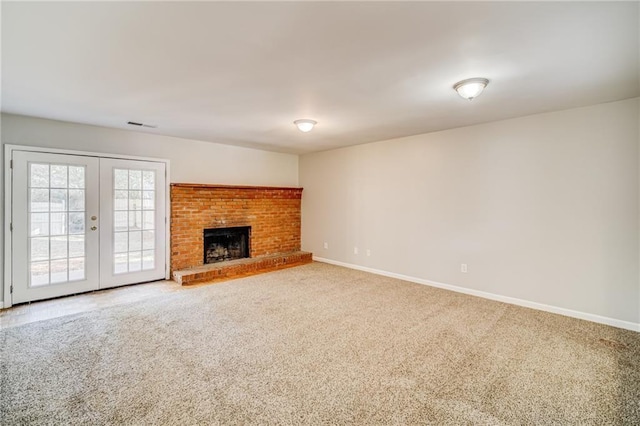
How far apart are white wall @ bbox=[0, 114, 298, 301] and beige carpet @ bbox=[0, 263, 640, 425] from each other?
7.69 feet

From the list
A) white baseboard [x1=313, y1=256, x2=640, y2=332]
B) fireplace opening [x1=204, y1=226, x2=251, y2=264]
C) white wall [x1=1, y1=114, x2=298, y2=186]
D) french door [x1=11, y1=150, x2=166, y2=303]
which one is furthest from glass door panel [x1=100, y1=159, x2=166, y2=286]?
white baseboard [x1=313, y1=256, x2=640, y2=332]

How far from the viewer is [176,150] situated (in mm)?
5297

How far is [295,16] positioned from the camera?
1785 mm

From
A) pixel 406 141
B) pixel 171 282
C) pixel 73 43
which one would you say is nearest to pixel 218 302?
pixel 171 282

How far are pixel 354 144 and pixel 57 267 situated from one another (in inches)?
199

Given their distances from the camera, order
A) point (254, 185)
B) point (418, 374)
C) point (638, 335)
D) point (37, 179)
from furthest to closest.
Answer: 1. point (254, 185)
2. point (37, 179)
3. point (638, 335)
4. point (418, 374)

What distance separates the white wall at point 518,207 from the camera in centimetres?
333

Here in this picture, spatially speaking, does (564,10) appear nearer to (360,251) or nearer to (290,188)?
(360,251)

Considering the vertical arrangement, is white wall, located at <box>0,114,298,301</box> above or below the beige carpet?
above

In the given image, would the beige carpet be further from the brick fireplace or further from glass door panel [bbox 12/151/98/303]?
the brick fireplace

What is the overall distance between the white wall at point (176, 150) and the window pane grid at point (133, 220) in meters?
0.39

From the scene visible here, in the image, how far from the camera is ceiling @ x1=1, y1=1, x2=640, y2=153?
1770mm

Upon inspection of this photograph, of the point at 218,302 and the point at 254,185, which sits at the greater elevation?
the point at 254,185

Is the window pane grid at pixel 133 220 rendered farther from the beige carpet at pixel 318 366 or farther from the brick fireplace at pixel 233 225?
the beige carpet at pixel 318 366
